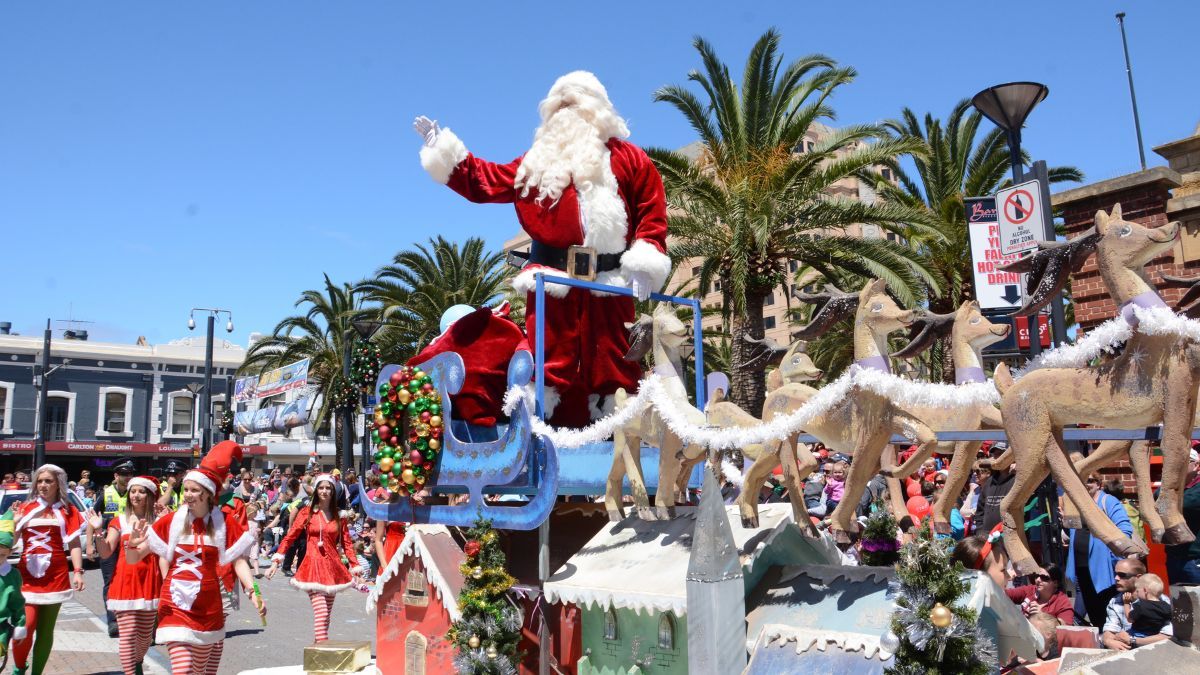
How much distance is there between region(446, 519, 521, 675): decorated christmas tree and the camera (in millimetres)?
5551

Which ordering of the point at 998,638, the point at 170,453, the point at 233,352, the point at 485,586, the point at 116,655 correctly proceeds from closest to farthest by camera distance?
the point at 998,638, the point at 485,586, the point at 116,655, the point at 170,453, the point at 233,352

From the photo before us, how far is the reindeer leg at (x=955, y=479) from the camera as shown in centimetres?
434

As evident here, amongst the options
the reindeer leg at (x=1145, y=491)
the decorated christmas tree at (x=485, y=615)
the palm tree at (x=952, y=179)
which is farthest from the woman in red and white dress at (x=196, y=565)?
the palm tree at (x=952, y=179)

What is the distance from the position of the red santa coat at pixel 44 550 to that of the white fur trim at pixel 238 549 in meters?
2.42

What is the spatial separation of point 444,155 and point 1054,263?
459 cm

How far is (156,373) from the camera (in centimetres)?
4531

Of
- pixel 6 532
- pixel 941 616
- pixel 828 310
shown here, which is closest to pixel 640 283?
pixel 828 310

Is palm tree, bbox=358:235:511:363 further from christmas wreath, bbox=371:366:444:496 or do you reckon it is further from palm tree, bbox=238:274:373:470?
christmas wreath, bbox=371:366:444:496

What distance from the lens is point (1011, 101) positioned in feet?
25.4

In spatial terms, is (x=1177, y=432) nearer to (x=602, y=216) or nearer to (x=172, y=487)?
(x=602, y=216)

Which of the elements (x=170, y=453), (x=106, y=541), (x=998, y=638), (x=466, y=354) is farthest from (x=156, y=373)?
(x=998, y=638)

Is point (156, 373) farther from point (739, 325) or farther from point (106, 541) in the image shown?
point (106, 541)

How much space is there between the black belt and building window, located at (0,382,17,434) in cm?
4282

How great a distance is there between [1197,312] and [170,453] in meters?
46.6
